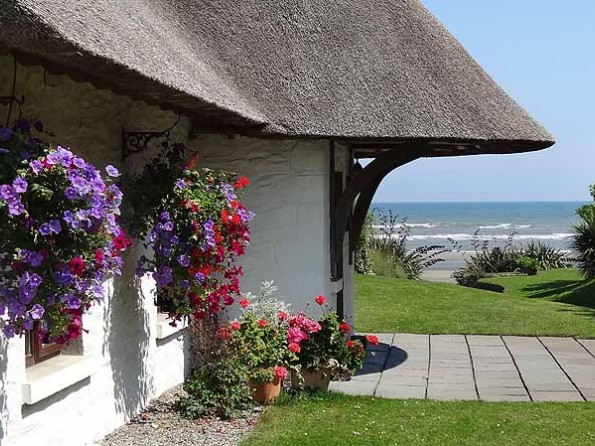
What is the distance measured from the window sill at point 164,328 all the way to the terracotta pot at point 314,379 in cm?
108

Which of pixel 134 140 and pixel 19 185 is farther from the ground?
pixel 134 140

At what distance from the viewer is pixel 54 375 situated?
5152mm

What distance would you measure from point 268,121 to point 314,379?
2291mm

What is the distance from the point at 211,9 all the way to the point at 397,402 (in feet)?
13.1

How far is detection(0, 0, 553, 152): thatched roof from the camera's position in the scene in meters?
7.26

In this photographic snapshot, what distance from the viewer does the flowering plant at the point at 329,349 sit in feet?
24.5

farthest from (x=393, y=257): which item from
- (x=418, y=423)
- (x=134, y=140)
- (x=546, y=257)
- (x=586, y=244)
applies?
(x=134, y=140)

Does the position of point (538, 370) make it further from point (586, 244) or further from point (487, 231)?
point (487, 231)

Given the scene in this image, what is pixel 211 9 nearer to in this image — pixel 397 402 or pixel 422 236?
pixel 397 402

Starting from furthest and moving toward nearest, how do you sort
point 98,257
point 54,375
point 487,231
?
point 487,231 → point 54,375 → point 98,257

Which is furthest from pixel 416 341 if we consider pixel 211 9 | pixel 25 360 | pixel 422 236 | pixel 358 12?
pixel 422 236

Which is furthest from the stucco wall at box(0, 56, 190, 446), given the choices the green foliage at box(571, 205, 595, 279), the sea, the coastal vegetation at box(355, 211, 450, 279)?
the sea

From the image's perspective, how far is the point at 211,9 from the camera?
318 inches

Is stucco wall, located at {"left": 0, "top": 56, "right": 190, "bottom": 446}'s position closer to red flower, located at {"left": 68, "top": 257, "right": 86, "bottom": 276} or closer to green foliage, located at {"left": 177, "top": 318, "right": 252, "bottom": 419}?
green foliage, located at {"left": 177, "top": 318, "right": 252, "bottom": 419}
